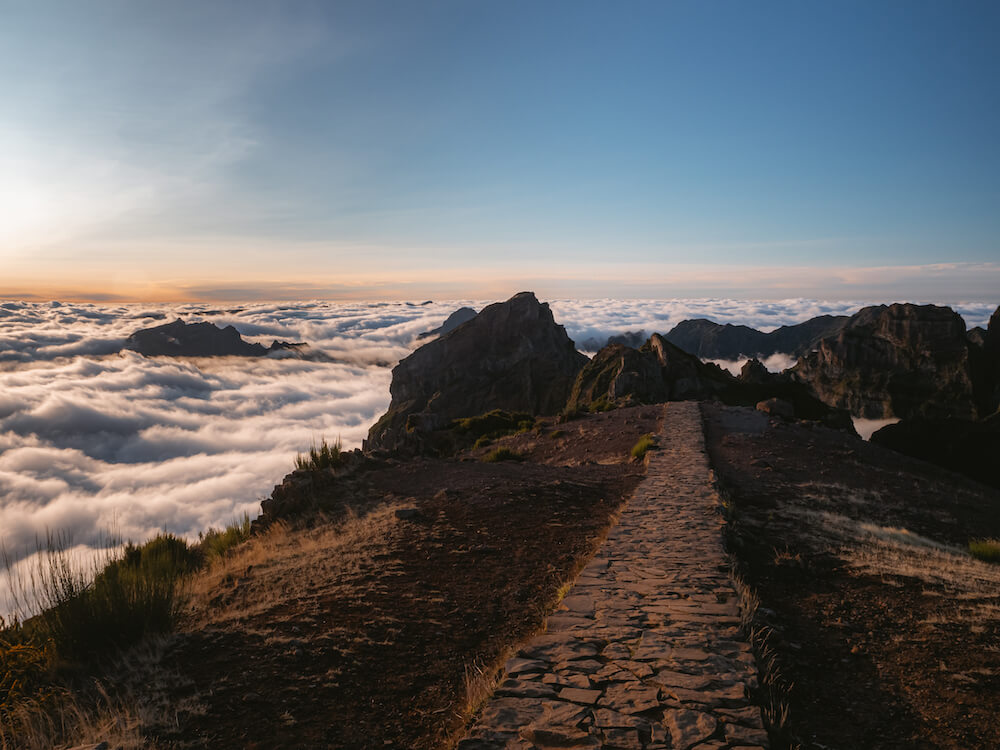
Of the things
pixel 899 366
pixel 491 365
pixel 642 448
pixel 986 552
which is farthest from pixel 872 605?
pixel 899 366

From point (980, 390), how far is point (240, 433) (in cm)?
21255

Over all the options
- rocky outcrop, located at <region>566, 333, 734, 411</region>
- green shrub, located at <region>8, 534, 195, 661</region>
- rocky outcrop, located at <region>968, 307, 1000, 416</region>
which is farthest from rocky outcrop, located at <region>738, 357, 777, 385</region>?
rocky outcrop, located at <region>968, 307, 1000, 416</region>

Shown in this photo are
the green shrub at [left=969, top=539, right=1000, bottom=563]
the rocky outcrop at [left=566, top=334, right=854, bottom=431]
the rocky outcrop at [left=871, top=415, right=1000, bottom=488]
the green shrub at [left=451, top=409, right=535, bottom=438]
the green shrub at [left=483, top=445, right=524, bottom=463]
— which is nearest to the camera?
the green shrub at [left=969, top=539, right=1000, bottom=563]

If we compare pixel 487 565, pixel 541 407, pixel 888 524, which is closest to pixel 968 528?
pixel 888 524

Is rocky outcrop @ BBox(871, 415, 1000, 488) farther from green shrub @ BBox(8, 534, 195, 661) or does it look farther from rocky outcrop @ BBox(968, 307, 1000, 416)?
rocky outcrop @ BBox(968, 307, 1000, 416)

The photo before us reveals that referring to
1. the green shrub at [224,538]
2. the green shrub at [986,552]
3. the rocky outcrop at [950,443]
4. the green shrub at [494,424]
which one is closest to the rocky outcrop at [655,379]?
the green shrub at [494,424]

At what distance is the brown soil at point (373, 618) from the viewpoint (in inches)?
159

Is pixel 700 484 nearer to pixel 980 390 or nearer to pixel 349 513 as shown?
pixel 349 513

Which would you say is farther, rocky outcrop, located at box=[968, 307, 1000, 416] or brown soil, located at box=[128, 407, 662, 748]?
rocky outcrop, located at box=[968, 307, 1000, 416]

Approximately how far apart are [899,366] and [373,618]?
16648 cm

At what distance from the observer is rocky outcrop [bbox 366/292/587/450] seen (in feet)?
347

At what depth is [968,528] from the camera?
11.6 m

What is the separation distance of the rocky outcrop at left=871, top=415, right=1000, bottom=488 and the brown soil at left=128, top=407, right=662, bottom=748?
42.5 m

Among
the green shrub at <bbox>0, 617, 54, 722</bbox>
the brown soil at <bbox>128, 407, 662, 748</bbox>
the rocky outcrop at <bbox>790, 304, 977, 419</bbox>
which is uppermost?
the green shrub at <bbox>0, 617, 54, 722</bbox>
